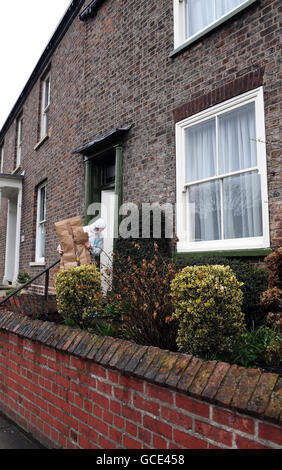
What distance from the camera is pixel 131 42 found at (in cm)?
752

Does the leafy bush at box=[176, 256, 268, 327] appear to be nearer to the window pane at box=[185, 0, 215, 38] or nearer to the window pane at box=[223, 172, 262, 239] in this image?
the window pane at box=[223, 172, 262, 239]

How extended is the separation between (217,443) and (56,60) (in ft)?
37.3

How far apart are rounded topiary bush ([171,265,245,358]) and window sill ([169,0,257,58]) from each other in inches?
173

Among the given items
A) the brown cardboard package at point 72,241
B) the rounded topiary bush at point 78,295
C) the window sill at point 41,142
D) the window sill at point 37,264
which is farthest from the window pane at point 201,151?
the window sill at point 41,142

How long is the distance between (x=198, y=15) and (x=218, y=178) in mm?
2994

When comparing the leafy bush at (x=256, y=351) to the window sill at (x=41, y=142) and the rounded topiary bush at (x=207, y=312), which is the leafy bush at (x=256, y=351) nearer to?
the rounded topiary bush at (x=207, y=312)

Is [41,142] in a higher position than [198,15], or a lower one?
lower

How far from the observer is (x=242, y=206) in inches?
206

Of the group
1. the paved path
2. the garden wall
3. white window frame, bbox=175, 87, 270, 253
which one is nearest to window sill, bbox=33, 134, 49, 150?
white window frame, bbox=175, 87, 270, 253

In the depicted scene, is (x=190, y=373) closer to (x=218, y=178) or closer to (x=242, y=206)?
(x=242, y=206)

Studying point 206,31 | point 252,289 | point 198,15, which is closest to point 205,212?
point 252,289

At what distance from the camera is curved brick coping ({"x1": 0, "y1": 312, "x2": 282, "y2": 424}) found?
1.83m

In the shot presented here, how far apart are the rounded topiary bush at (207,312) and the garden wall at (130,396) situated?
334 millimetres
